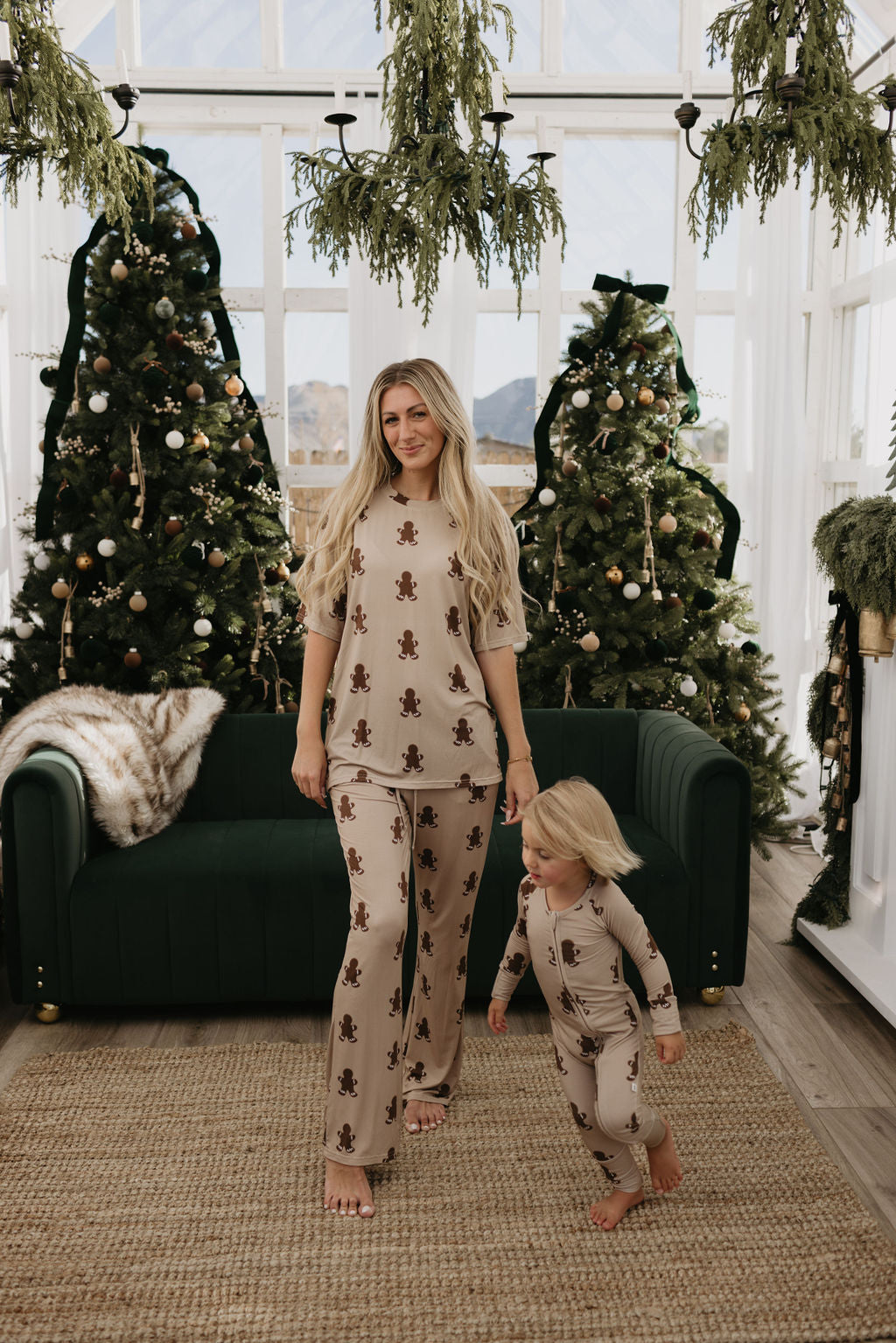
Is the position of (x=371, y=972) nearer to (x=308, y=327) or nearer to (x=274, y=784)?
(x=274, y=784)

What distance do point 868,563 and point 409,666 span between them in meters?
1.41

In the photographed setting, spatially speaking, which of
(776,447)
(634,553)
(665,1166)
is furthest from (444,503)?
(776,447)

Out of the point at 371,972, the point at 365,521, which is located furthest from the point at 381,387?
the point at 371,972

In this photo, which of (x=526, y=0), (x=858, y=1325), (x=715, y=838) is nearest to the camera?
(x=858, y=1325)

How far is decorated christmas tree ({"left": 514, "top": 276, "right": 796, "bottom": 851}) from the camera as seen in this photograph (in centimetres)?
415

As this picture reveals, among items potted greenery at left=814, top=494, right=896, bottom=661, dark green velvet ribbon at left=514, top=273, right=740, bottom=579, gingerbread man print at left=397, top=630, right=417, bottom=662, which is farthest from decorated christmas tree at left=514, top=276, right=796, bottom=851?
gingerbread man print at left=397, top=630, right=417, bottom=662

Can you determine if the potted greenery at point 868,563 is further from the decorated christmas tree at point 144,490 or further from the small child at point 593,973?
the decorated christmas tree at point 144,490

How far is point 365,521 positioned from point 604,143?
355cm

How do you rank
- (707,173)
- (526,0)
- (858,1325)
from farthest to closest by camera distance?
(526,0), (707,173), (858,1325)

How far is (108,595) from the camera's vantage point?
399 centimetres

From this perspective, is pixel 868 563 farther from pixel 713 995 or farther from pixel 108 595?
pixel 108 595

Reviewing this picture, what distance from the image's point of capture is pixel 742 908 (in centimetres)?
314

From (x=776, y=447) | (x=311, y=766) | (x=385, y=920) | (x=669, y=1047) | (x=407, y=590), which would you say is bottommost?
(x=669, y=1047)

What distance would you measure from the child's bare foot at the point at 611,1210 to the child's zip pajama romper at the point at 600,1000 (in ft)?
0.29
